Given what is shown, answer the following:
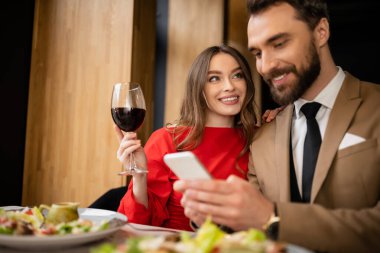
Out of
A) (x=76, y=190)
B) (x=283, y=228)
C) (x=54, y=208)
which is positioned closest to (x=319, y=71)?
(x=283, y=228)

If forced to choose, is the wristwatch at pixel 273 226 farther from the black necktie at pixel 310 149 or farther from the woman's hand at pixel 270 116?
the woman's hand at pixel 270 116

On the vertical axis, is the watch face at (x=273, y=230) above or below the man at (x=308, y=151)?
below

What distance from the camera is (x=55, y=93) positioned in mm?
3965

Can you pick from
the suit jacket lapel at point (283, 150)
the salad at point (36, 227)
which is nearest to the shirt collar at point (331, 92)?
the suit jacket lapel at point (283, 150)

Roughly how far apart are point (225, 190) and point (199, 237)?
0.30 m

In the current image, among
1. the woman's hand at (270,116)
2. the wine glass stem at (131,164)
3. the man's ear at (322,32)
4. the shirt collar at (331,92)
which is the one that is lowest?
the wine glass stem at (131,164)

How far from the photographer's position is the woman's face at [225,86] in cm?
205

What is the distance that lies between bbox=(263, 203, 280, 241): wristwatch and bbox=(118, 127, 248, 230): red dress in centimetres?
82

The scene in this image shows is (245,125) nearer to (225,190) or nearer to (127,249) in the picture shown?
(225,190)

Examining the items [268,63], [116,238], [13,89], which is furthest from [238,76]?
[13,89]

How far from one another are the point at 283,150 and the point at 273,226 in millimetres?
501

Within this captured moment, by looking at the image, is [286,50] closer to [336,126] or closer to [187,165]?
[336,126]

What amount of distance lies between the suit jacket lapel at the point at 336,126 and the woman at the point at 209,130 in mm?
639

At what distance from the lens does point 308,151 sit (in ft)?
4.92
